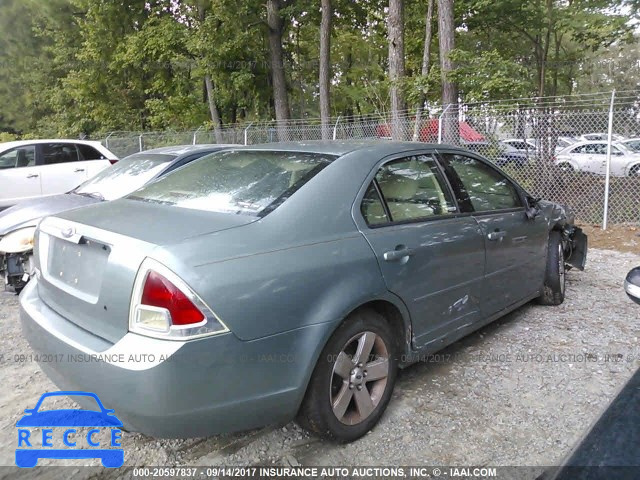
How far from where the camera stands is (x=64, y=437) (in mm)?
2609

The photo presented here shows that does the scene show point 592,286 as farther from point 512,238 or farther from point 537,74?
point 537,74

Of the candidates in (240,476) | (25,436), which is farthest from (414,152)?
(25,436)

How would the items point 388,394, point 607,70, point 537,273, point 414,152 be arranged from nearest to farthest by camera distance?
point 388,394 < point 414,152 < point 537,273 < point 607,70

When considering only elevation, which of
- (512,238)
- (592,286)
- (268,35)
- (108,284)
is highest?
(268,35)

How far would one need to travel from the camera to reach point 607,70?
46.1 m

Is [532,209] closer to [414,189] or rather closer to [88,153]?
[414,189]

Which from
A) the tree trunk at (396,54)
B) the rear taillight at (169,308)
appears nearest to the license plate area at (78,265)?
the rear taillight at (169,308)

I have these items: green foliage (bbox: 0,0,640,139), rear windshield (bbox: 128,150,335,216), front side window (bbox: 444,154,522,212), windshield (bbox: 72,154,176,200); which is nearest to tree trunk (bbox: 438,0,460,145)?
green foliage (bbox: 0,0,640,139)

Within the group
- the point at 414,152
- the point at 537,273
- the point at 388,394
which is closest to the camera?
the point at 388,394

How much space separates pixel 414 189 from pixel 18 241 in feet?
12.5

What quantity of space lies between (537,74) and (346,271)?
20769 mm

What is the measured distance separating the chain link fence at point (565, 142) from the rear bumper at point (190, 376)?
7037mm

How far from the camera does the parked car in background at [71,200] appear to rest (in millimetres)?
4473

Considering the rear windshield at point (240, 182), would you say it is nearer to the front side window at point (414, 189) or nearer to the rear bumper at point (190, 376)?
the front side window at point (414, 189)
